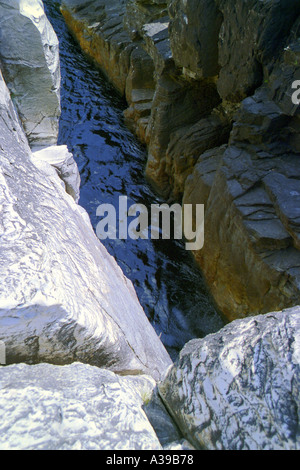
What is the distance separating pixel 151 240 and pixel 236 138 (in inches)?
101

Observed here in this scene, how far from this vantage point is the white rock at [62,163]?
182 inches

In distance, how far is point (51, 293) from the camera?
1.87 meters

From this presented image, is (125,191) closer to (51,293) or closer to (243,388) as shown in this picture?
(51,293)

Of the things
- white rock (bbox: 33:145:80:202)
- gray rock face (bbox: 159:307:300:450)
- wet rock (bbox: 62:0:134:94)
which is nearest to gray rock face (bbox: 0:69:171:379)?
gray rock face (bbox: 159:307:300:450)

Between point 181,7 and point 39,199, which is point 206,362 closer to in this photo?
point 39,199

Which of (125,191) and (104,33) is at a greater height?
(104,33)

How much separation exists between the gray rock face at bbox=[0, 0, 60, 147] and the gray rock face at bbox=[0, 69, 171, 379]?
1.86 meters

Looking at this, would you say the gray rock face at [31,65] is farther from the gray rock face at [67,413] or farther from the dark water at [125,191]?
the gray rock face at [67,413]

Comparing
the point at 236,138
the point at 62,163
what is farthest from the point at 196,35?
the point at 62,163

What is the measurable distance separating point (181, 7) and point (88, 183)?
389 centimetres

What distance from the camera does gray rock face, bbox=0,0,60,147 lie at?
167 inches

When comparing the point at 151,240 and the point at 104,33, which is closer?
the point at 151,240

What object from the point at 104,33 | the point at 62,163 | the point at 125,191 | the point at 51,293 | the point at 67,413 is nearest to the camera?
the point at 67,413

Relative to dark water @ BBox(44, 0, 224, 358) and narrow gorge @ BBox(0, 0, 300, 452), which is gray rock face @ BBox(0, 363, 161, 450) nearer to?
narrow gorge @ BBox(0, 0, 300, 452)
